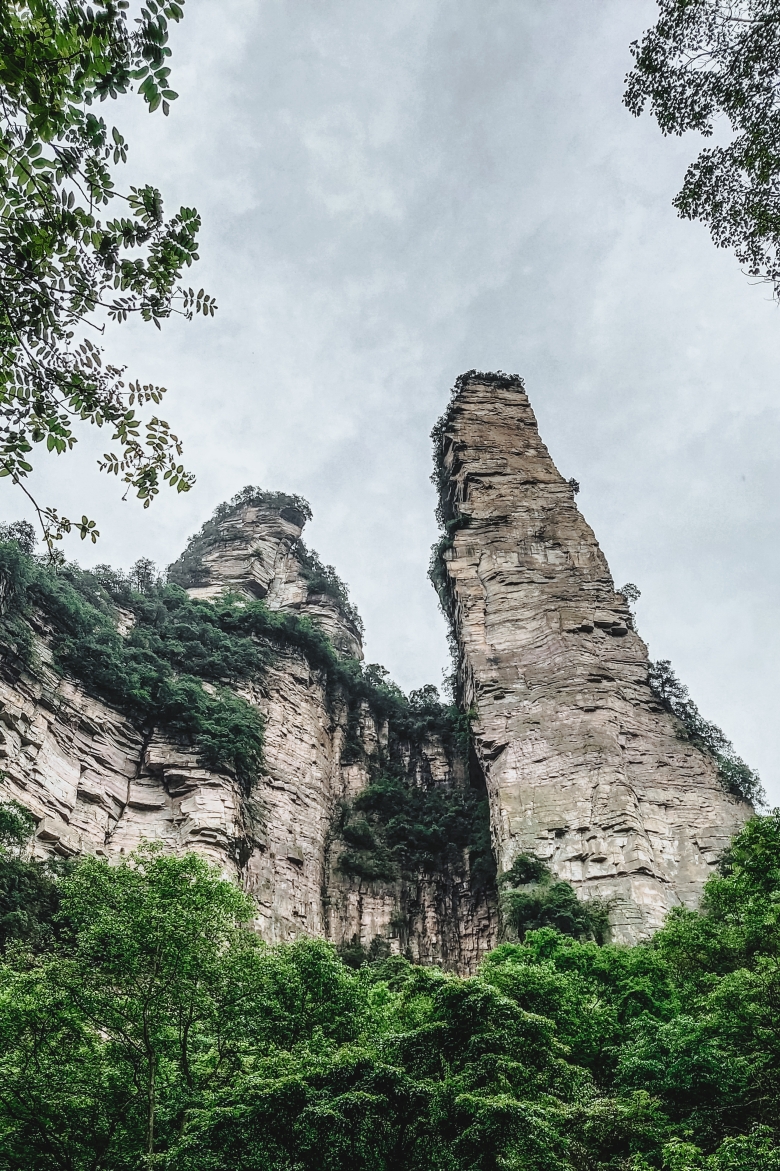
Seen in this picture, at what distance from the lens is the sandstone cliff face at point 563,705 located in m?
25.1

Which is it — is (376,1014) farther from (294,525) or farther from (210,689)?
(294,525)

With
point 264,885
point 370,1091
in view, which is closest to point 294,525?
point 264,885

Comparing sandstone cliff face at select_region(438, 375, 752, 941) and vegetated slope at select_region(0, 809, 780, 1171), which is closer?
vegetated slope at select_region(0, 809, 780, 1171)

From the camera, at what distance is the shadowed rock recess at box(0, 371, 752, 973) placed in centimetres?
2475

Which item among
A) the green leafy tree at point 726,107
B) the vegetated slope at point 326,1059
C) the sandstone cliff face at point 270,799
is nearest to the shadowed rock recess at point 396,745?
the sandstone cliff face at point 270,799

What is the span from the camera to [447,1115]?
917cm

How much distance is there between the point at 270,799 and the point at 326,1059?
66.3 ft

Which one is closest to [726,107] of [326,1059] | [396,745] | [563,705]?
[326,1059]

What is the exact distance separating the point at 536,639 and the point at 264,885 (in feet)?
44.0

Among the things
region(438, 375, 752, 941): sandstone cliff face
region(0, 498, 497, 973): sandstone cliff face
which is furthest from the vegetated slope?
region(438, 375, 752, 941): sandstone cliff face

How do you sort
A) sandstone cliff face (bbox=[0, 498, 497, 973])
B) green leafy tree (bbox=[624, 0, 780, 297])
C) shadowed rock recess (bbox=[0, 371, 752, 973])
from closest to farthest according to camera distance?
green leafy tree (bbox=[624, 0, 780, 297]) → sandstone cliff face (bbox=[0, 498, 497, 973]) → shadowed rock recess (bbox=[0, 371, 752, 973])

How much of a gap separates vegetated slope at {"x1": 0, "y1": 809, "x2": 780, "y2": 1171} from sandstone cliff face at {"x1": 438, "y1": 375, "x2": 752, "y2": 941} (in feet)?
35.8

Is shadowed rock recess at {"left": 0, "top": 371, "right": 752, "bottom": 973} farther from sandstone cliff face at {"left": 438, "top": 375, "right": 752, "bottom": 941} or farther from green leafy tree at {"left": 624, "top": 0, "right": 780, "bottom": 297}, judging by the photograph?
green leafy tree at {"left": 624, "top": 0, "right": 780, "bottom": 297}

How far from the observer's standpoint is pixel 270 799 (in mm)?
29641
